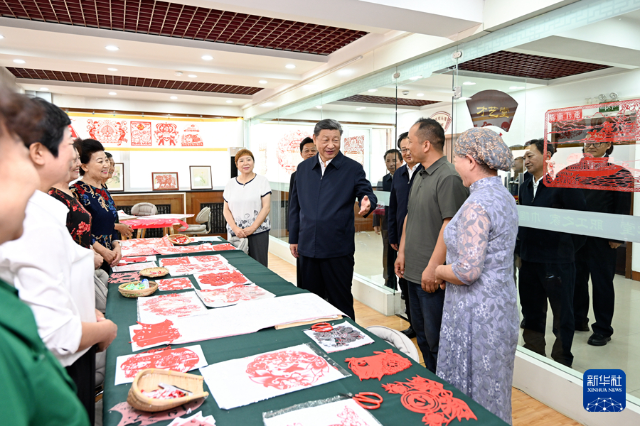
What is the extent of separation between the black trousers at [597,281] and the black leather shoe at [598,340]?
0.02 meters

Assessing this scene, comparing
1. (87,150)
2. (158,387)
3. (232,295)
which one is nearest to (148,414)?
(158,387)

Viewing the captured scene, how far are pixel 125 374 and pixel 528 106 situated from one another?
2.64 meters

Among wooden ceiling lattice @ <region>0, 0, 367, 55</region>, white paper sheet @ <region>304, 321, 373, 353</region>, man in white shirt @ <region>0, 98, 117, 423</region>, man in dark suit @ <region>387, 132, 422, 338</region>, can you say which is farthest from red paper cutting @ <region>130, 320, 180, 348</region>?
wooden ceiling lattice @ <region>0, 0, 367, 55</region>

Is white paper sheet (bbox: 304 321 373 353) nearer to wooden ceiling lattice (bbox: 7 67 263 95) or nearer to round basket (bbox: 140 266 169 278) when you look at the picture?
round basket (bbox: 140 266 169 278)

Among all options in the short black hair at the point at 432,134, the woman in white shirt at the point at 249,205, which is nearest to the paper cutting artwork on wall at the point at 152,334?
the short black hair at the point at 432,134

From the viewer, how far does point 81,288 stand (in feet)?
3.71

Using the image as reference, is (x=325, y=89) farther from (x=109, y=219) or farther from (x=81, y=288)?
(x=81, y=288)

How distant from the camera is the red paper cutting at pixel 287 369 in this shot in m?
1.12

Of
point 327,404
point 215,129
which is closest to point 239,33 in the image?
point 327,404

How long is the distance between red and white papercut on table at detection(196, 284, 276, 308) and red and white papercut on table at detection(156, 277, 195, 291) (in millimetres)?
156

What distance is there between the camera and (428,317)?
2158 mm

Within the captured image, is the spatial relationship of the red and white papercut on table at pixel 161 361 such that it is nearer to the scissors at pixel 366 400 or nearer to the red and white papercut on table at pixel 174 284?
the scissors at pixel 366 400

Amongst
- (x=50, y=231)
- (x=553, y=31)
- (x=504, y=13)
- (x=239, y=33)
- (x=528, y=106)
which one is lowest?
(x=50, y=231)

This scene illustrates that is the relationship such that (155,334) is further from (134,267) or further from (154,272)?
(134,267)
